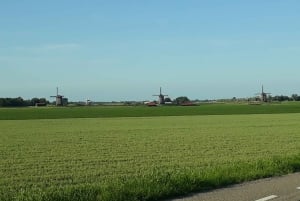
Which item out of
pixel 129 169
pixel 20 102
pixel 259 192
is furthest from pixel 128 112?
pixel 259 192

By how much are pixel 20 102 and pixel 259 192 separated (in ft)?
559

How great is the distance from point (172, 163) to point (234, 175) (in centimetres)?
668

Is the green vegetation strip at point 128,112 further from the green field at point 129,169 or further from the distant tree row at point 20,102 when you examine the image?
the distant tree row at point 20,102

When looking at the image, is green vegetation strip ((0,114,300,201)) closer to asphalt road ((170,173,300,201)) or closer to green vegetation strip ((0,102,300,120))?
asphalt road ((170,173,300,201))

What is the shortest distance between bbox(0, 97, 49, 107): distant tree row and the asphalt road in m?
163

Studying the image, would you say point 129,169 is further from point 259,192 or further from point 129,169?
point 259,192

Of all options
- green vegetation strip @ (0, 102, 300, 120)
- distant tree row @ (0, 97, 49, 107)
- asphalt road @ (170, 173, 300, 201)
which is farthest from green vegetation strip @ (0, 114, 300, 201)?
distant tree row @ (0, 97, 49, 107)

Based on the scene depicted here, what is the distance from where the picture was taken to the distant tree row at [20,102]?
169m

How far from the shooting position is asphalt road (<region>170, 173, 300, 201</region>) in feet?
32.3

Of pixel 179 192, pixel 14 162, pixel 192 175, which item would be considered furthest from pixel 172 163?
pixel 179 192

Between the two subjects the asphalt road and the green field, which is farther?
the green field

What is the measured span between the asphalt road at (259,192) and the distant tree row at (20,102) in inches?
6405

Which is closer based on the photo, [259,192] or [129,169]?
[259,192]

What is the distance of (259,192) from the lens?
10539 mm
